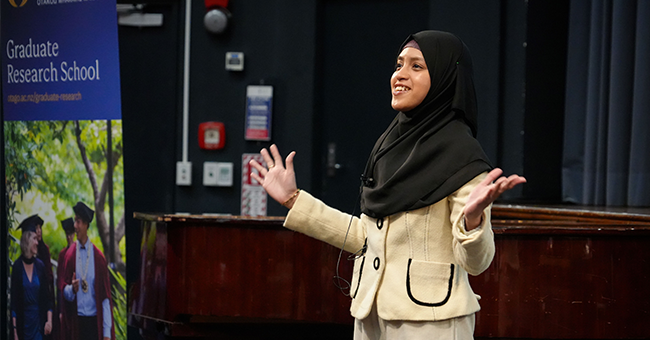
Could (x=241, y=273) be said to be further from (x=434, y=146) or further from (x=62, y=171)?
(x=434, y=146)

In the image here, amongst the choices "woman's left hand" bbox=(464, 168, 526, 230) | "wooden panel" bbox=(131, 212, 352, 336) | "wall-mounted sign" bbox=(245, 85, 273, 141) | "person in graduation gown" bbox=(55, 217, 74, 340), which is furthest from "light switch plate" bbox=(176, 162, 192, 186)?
"woman's left hand" bbox=(464, 168, 526, 230)

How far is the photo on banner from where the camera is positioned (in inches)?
118

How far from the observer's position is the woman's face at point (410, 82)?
1.61 m

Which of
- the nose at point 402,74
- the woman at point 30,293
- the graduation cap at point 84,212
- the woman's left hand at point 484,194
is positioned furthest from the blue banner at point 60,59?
the woman's left hand at point 484,194

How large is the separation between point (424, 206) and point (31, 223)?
238 cm

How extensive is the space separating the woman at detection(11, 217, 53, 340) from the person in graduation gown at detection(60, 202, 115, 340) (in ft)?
0.52

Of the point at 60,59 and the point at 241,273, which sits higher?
the point at 60,59

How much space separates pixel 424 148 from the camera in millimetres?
1562

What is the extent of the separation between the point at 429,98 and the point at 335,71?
3.06m

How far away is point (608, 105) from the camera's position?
3691mm

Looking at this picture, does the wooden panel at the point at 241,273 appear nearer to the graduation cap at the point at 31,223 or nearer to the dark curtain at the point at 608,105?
the graduation cap at the point at 31,223

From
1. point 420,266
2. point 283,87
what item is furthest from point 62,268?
point 420,266

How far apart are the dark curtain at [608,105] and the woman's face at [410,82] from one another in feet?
7.72

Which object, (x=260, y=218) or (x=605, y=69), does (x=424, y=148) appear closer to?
(x=260, y=218)
